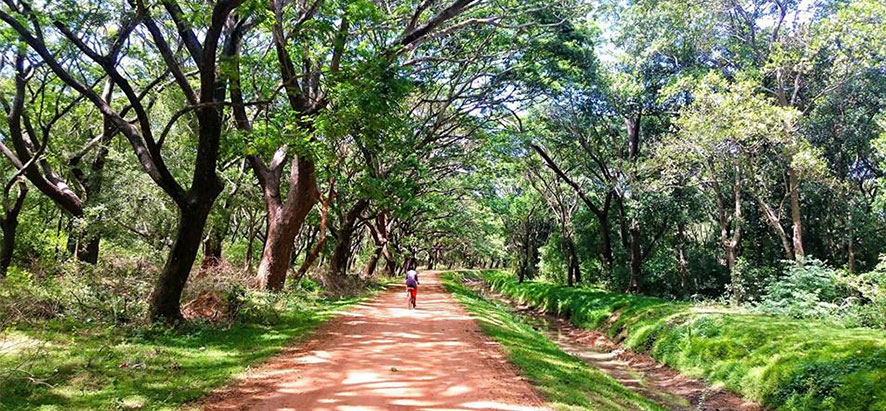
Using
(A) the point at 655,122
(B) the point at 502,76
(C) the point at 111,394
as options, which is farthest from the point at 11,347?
(A) the point at 655,122

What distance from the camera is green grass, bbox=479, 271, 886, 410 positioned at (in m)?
8.79

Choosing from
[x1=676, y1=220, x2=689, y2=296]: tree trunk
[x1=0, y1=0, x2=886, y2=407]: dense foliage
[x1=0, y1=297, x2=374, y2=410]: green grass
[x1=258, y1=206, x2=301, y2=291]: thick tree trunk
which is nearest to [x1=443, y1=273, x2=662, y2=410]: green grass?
[x1=0, y1=0, x2=886, y2=407]: dense foliage

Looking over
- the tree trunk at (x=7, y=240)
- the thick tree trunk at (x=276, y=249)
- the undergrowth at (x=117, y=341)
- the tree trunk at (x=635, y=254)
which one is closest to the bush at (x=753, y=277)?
the tree trunk at (x=635, y=254)

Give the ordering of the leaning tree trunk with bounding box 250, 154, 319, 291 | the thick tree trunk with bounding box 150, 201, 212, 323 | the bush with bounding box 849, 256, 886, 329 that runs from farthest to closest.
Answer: the leaning tree trunk with bounding box 250, 154, 319, 291
the bush with bounding box 849, 256, 886, 329
the thick tree trunk with bounding box 150, 201, 212, 323

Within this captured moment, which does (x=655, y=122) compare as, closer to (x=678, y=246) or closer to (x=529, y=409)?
(x=678, y=246)

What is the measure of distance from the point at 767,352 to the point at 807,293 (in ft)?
17.8

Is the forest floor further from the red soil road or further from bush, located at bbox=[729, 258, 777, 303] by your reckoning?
bush, located at bbox=[729, 258, 777, 303]

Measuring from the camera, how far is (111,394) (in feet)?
20.6

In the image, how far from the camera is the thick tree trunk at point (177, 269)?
10.2 metres

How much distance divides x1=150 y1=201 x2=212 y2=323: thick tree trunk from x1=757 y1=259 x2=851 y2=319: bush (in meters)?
15.0

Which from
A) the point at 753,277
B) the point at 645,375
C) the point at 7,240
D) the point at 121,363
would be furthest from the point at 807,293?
the point at 7,240

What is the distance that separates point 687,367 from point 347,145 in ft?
46.9

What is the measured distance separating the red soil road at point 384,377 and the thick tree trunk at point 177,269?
8.99ft

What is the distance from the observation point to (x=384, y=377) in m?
7.65
